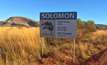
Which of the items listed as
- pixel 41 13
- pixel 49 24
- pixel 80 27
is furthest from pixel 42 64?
pixel 80 27

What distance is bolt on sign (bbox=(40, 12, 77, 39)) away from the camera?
3641mm

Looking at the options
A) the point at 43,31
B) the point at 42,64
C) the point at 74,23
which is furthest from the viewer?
the point at 43,31

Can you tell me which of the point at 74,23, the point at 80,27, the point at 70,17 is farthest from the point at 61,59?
the point at 80,27

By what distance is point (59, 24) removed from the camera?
3855 mm

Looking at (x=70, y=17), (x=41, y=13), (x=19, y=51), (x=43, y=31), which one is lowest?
(x=19, y=51)

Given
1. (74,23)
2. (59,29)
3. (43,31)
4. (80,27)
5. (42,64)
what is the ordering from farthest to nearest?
(80,27), (43,31), (59,29), (74,23), (42,64)

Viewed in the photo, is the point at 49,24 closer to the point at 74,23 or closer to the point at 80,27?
the point at 74,23

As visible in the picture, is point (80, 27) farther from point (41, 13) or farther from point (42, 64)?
point (42, 64)

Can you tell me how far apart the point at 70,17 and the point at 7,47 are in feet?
10.8

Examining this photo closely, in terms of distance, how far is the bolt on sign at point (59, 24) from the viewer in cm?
364

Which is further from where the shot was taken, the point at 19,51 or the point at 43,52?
the point at 43,52

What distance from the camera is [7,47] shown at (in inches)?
155

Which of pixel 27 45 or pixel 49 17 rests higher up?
pixel 49 17

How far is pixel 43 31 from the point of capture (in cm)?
418
